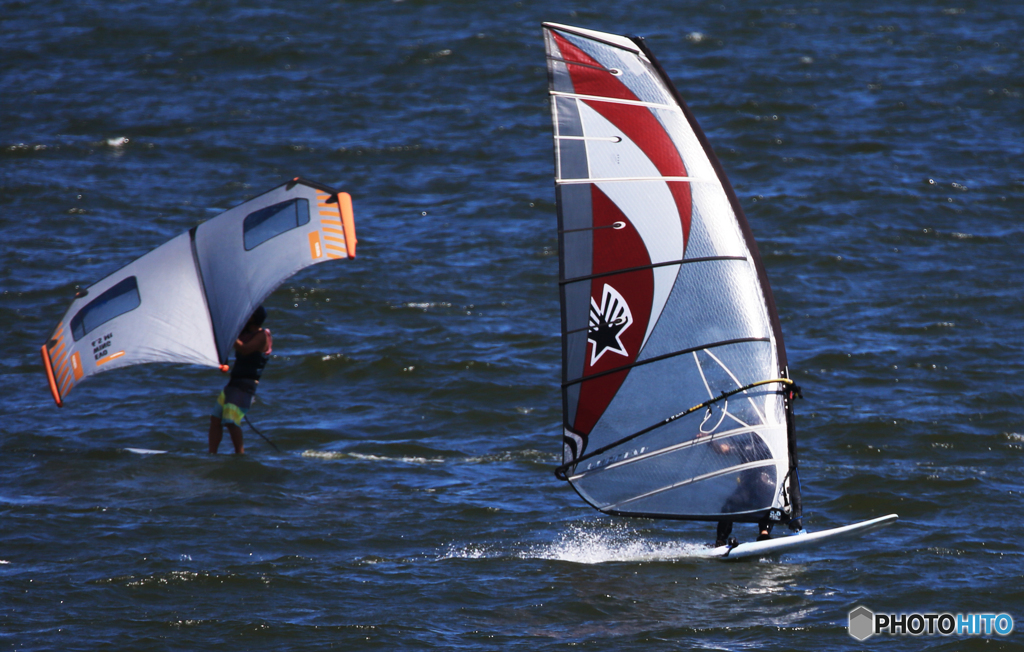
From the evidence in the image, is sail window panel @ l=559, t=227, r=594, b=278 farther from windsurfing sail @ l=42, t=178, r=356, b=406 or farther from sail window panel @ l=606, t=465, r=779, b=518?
windsurfing sail @ l=42, t=178, r=356, b=406

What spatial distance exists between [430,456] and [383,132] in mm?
13260

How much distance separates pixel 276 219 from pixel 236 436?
240 cm

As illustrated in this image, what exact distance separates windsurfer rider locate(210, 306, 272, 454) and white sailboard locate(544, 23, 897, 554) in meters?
3.86

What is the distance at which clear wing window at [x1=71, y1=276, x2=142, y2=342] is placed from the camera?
11.4 m

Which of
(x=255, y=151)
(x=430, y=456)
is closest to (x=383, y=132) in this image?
(x=255, y=151)

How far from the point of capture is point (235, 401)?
1198 centimetres

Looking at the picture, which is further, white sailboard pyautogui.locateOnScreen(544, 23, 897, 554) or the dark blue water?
the dark blue water

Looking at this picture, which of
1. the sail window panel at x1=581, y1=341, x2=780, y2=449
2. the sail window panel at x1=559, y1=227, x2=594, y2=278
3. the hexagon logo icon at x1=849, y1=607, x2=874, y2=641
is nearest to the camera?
the hexagon logo icon at x1=849, y1=607, x2=874, y2=641

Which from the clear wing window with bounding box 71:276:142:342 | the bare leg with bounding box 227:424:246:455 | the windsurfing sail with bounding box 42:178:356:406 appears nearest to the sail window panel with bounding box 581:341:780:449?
the windsurfing sail with bounding box 42:178:356:406

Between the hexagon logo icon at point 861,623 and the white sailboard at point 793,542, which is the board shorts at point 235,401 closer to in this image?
the white sailboard at point 793,542

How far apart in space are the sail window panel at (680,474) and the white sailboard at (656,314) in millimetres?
11

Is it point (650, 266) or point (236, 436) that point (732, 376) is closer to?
point (650, 266)

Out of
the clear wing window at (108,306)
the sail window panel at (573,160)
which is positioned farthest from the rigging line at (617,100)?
the clear wing window at (108,306)

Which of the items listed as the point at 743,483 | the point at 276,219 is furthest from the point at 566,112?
the point at 276,219
